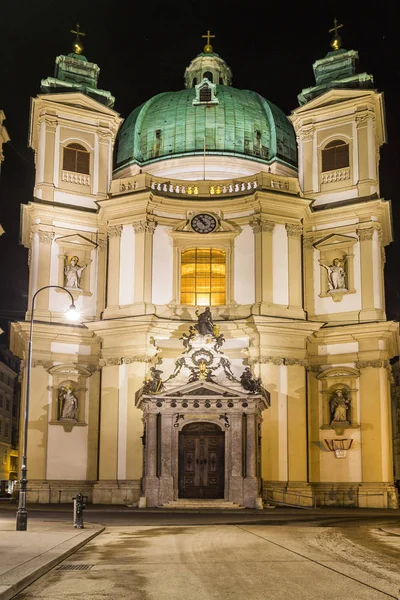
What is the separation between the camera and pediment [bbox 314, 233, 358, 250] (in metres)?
44.5

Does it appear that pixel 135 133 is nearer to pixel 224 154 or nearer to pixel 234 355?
pixel 224 154

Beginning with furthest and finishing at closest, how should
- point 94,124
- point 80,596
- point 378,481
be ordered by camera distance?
1. point 94,124
2. point 378,481
3. point 80,596

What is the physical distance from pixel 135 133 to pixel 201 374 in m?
19.3

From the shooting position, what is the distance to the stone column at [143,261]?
141 feet

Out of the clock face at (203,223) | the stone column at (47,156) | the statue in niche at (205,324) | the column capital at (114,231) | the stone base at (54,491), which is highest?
the stone column at (47,156)

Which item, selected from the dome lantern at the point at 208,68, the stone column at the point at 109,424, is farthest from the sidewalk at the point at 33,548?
the dome lantern at the point at 208,68

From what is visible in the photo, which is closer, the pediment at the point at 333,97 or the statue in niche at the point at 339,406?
the statue in niche at the point at 339,406

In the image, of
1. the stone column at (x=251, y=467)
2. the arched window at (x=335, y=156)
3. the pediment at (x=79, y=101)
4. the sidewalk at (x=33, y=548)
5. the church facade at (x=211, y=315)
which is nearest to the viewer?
the sidewalk at (x=33, y=548)

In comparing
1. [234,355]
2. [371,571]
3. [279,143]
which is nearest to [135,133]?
[279,143]

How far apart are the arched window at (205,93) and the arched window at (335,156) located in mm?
8975

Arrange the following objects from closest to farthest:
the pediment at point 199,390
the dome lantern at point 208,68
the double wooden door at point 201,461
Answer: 1. the double wooden door at point 201,461
2. the pediment at point 199,390
3. the dome lantern at point 208,68

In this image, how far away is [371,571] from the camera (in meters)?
14.3

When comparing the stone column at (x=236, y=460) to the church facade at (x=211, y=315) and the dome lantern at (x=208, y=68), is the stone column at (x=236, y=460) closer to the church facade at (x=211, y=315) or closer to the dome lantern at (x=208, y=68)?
the church facade at (x=211, y=315)

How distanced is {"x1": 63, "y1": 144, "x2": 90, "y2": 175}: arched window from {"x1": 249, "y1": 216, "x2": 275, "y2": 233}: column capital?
10.3m
